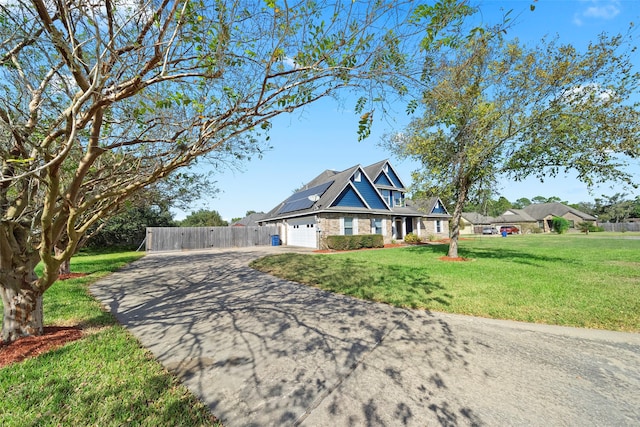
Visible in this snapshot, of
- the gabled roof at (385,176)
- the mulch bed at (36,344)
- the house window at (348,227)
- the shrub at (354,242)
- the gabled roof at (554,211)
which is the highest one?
the gabled roof at (385,176)

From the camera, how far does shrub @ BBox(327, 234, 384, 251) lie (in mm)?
18125

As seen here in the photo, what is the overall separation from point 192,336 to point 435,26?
542 centimetres

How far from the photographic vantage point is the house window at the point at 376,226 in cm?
2156

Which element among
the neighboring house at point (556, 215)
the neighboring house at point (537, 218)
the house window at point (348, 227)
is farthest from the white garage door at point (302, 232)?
the neighboring house at point (556, 215)

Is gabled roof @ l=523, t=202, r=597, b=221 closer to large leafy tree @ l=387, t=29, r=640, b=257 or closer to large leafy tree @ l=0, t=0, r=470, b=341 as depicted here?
large leafy tree @ l=387, t=29, r=640, b=257

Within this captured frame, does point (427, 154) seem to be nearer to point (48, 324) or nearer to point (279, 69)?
point (279, 69)

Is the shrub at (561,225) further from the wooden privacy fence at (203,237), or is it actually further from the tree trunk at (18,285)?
the tree trunk at (18,285)

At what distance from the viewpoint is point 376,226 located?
22.0 meters

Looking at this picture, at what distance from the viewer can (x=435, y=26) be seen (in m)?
3.02

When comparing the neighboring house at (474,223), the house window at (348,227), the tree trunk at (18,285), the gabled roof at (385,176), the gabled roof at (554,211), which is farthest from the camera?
the gabled roof at (554,211)

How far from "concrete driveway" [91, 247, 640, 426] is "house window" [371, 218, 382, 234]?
16.3 metres

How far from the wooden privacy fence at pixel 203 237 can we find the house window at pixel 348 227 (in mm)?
8345

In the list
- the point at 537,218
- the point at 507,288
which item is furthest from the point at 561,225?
the point at 507,288

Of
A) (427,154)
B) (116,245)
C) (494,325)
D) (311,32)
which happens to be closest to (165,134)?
(311,32)
